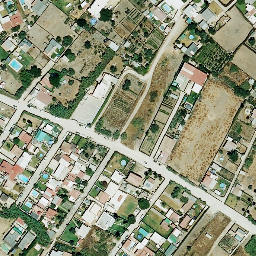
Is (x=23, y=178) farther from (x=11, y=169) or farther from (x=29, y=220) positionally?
(x=29, y=220)

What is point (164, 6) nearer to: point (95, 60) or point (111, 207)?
point (95, 60)

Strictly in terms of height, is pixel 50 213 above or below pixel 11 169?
below

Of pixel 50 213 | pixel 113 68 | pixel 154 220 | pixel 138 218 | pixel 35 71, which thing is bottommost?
pixel 50 213

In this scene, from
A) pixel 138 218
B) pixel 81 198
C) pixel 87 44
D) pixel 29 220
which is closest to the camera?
pixel 87 44

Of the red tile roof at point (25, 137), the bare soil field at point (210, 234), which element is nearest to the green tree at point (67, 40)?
the red tile roof at point (25, 137)

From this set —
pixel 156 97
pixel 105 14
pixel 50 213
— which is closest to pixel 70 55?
pixel 105 14

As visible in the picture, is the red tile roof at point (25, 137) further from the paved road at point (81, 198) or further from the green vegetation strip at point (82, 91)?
the paved road at point (81, 198)
